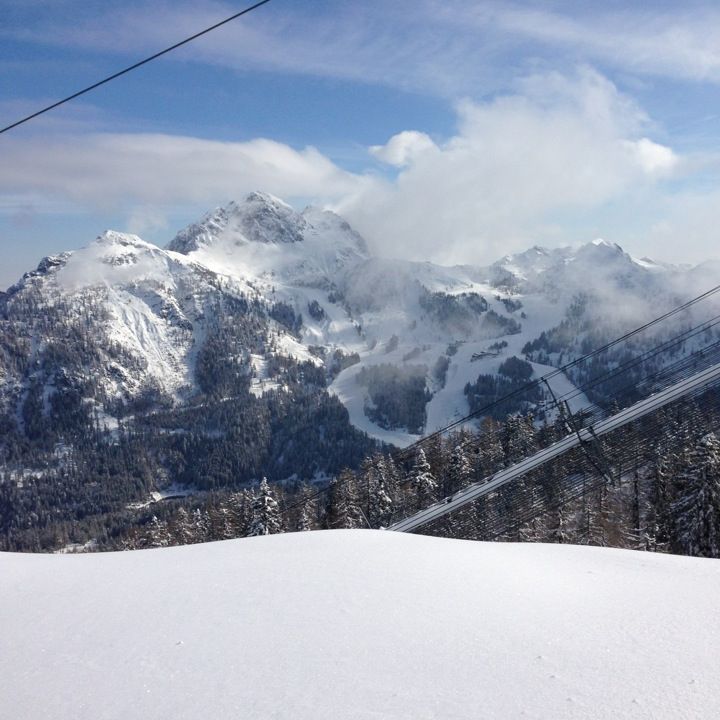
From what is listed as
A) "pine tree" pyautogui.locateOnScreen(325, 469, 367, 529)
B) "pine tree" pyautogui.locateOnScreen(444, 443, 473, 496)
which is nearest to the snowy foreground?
"pine tree" pyautogui.locateOnScreen(325, 469, 367, 529)

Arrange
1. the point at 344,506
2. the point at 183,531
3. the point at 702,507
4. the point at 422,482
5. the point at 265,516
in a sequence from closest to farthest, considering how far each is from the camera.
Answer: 1. the point at 702,507
2. the point at 265,516
3. the point at 344,506
4. the point at 422,482
5. the point at 183,531

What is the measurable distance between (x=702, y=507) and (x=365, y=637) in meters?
23.3

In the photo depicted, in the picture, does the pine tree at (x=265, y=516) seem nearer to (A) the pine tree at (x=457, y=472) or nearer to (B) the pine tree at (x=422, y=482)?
(B) the pine tree at (x=422, y=482)

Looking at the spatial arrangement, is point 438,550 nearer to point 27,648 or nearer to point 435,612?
point 435,612

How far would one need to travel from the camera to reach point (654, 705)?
4.01m

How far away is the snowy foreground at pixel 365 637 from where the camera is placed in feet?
14.0

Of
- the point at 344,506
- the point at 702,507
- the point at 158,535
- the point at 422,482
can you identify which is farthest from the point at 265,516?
the point at 702,507

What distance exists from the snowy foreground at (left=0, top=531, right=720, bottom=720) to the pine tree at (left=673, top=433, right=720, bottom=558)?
17.9m

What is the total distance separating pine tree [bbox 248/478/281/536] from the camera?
30500 mm

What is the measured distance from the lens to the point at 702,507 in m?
23.2

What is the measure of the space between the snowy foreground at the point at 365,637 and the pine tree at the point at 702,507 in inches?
703

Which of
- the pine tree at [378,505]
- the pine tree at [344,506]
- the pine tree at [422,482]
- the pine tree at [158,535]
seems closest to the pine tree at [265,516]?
the pine tree at [344,506]

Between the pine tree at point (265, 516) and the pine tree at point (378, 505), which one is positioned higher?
the pine tree at point (265, 516)

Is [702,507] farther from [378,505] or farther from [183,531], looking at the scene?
[183,531]
